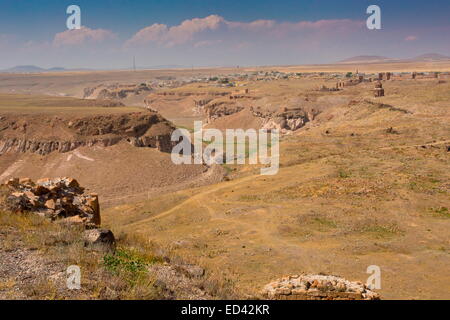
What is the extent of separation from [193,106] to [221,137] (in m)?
44.9

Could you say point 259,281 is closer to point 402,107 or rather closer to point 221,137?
point 402,107

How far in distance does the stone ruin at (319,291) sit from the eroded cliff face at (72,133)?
137 feet

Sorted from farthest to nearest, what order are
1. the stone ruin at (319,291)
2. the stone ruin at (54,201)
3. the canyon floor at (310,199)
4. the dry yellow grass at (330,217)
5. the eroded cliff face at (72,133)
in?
the eroded cliff face at (72,133), the canyon floor at (310,199), the dry yellow grass at (330,217), the stone ruin at (54,201), the stone ruin at (319,291)

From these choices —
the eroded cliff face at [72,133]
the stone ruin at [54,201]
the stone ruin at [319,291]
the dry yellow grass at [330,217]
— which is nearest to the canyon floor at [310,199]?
the dry yellow grass at [330,217]

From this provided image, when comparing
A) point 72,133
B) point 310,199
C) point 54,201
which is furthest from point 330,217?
point 72,133

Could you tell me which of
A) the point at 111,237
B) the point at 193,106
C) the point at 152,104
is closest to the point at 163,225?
the point at 111,237

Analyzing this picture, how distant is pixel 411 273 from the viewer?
52.2ft

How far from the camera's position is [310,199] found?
26.8 meters

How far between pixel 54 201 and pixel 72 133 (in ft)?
120

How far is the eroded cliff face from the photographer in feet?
154

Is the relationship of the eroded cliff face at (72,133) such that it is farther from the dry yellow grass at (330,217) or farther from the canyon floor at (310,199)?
the dry yellow grass at (330,217)

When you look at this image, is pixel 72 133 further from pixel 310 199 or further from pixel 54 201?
pixel 54 201

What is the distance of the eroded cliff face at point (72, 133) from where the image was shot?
1843 inches

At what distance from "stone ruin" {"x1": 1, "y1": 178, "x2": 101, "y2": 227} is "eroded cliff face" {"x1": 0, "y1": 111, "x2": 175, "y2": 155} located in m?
32.2
